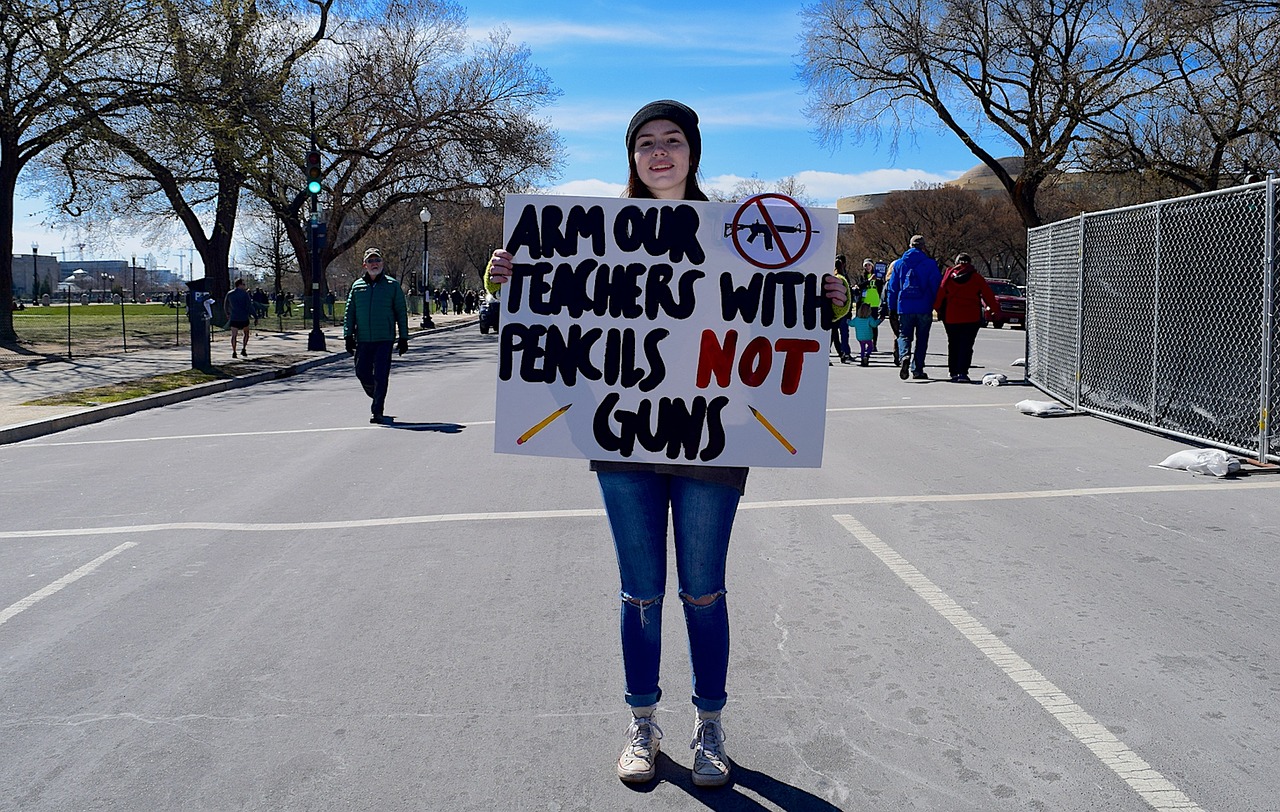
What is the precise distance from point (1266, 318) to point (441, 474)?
643 centimetres

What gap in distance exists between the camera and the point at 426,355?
92.9 feet

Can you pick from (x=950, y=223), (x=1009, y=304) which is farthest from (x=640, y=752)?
(x=950, y=223)

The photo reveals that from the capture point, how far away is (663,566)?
3.67 m

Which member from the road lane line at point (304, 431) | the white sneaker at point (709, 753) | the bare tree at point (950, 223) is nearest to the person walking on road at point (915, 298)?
the road lane line at point (304, 431)

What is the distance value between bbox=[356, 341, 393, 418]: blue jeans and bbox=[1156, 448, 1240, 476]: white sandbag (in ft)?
25.8

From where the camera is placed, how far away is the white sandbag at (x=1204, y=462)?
866 centimetres

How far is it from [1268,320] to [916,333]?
327 inches

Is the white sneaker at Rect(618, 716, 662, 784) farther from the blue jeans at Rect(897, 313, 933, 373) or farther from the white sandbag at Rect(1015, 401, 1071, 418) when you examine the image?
the blue jeans at Rect(897, 313, 933, 373)

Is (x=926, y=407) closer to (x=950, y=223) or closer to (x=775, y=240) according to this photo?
(x=775, y=240)

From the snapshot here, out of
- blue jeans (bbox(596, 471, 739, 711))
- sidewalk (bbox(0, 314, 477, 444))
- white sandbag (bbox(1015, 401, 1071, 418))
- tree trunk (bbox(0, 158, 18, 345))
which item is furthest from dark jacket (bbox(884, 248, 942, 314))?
tree trunk (bbox(0, 158, 18, 345))

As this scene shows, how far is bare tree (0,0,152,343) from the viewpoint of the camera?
74.5 ft

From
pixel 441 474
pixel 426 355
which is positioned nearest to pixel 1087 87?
pixel 426 355

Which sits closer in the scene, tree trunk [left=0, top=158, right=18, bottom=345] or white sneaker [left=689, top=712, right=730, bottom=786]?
white sneaker [left=689, top=712, right=730, bottom=786]

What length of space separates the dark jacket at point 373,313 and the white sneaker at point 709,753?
31.9 ft
